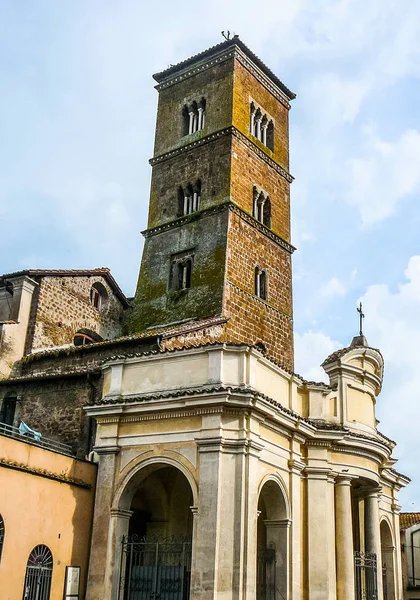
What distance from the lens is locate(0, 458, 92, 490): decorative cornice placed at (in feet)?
57.5

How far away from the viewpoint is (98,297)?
32531mm

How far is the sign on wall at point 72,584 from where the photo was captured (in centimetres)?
1848

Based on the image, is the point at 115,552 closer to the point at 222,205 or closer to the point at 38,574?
the point at 38,574

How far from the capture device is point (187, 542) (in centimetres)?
1872

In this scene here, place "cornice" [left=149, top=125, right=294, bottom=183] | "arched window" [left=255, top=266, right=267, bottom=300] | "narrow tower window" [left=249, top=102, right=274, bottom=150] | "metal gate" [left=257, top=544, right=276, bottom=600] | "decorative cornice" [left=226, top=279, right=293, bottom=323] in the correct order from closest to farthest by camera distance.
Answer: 1. "metal gate" [left=257, top=544, right=276, bottom=600]
2. "decorative cornice" [left=226, top=279, right=293, bottom=323]
3. "arched window" [left=255, top=266, right=267, bottom=300]
4. "cornice" [left=149, top=125, right=294, bottom=183]
5. "narrow tower window" [left=249, top=102, right=274, bottom=150]

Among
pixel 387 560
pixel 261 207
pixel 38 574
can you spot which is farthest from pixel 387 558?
pixel 261 207

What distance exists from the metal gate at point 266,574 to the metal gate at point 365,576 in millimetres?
3560

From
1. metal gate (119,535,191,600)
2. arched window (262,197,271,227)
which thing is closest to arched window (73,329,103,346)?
arched window (262,197,271,227)

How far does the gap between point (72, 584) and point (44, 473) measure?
294 cm

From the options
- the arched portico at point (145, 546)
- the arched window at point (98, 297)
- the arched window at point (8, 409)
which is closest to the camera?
the arched portico at point (145, 546)

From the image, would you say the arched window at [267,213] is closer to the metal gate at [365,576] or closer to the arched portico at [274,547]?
the arched portico at [274,547]

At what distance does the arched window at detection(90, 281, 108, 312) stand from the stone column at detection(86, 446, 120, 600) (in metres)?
12.8

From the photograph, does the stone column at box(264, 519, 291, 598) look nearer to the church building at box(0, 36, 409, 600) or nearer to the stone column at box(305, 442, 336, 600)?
the church building at box(0, 36, 409, 600)

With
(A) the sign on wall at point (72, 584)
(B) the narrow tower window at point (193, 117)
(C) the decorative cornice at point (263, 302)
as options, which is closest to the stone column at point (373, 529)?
(A) the sign on wall at point (72, 584)
